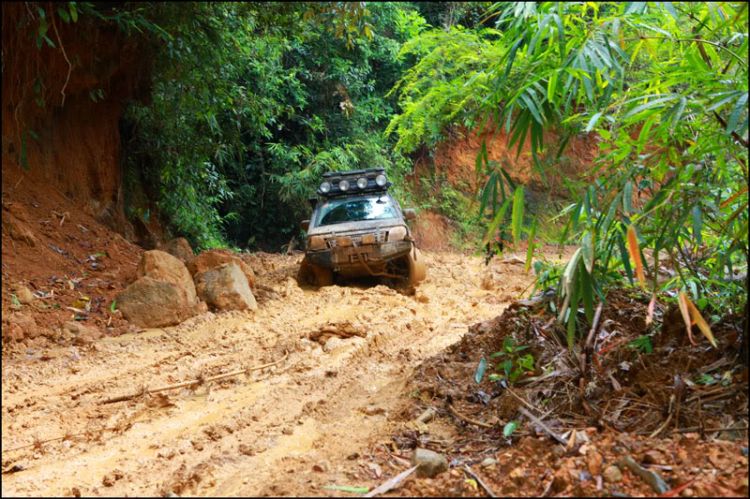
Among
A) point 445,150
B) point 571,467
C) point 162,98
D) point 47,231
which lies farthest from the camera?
point 445,150

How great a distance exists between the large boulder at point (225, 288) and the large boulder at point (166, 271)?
6.8 inches

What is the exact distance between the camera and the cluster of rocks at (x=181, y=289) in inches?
243

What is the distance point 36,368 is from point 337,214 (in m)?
4.95

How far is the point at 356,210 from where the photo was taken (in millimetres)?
8875

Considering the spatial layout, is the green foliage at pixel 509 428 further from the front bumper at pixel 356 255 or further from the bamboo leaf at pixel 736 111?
the front bumper at pixel 356 255

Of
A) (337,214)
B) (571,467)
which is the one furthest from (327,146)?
(571,467)

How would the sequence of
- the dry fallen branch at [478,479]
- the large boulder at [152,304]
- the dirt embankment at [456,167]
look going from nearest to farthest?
the dry fallen branch at [478,479] → the large boulder at [152,304] → the dirt embankment at [456,167]

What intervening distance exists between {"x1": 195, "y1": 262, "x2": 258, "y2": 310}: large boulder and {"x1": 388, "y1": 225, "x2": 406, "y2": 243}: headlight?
2082mm

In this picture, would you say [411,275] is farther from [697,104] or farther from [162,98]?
[697,104]

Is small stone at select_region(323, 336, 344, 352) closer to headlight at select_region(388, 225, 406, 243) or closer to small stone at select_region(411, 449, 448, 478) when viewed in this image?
small stone at select_region(411, 449, 448, 478)

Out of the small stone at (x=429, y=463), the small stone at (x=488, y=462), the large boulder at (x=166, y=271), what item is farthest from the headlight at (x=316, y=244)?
the small stone at (x=488, y=462)

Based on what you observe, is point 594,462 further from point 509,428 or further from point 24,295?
point 24,295

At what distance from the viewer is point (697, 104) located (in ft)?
9.13

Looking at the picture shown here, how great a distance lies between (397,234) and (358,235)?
0.55 metres
